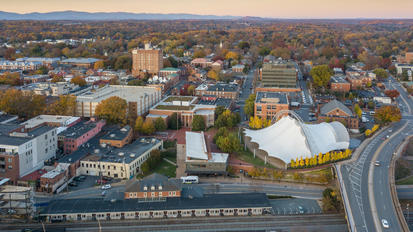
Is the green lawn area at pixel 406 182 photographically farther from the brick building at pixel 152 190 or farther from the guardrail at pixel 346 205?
the brick building at pixel 152 190

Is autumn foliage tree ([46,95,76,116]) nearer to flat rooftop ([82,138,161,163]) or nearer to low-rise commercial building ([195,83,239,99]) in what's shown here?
flat rooftop ([82,138,161,163])

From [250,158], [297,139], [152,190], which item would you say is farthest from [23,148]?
[297,139]

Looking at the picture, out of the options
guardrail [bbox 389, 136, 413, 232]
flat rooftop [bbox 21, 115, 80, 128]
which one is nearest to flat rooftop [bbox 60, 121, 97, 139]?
flat rooftop [bbox 21, 115, 80, 128]

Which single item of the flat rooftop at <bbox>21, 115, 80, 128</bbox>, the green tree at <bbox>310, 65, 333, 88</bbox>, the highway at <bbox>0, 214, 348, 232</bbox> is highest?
the green tree at <bbox>310, 65, 333, 88</bbox>

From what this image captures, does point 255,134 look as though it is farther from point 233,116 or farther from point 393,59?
point 393,59

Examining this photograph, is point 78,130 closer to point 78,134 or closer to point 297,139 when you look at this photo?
point 78,134

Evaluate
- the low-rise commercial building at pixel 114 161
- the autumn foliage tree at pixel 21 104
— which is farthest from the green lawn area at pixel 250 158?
the autumn foliage tree at pixel 21 104

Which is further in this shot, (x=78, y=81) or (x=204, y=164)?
(x=78, y=81)

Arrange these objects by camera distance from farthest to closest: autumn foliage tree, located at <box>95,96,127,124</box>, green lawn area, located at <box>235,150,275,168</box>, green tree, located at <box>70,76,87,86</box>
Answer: green tree, located at <box>70,76,87,86</box> < autumn foliage tree, located at <box>95,96,127,124</box> < green lawn area, located at <box>235,150,275,168</box>
